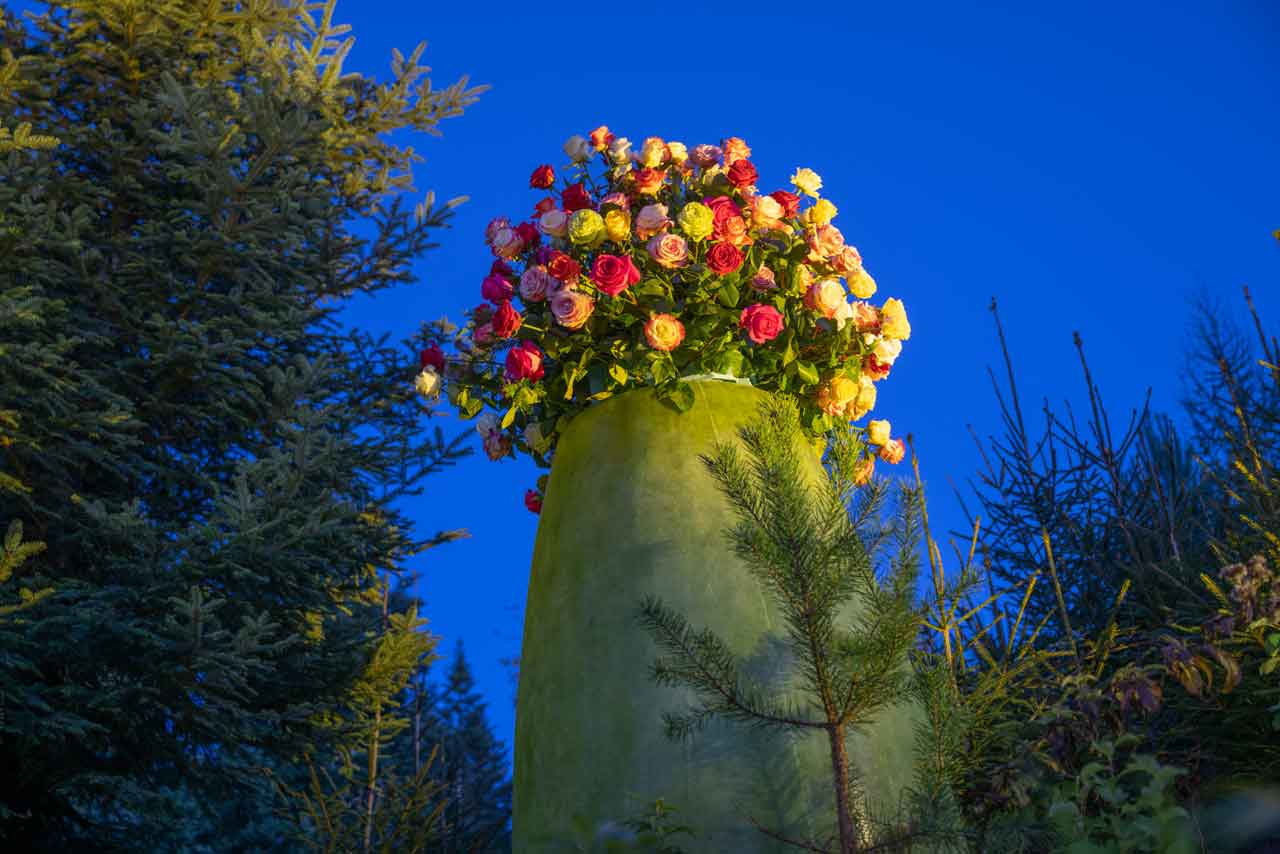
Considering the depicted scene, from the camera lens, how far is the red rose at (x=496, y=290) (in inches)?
164

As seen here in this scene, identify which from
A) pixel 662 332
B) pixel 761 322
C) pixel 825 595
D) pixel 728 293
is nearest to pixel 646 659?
pixel 825 595

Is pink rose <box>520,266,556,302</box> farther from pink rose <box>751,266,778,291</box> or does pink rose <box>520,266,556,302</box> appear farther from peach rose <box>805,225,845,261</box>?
peach rose <box>805,225,845,261</box>

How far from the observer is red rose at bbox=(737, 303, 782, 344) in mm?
3795

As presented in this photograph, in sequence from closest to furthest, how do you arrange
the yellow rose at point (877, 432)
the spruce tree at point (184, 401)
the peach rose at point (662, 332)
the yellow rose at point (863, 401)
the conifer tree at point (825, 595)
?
the conifer tree at point (825, 595)
the peach rose at point (662, 332)
the yellow rose at point (863, 401)
the yellow rose at point (877, 432)
the spruce tree at point (184, 401)

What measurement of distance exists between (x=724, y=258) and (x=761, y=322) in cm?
26

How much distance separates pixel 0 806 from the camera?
612 centimetres

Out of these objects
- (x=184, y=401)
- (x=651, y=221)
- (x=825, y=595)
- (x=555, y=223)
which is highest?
(x=184, y=401)

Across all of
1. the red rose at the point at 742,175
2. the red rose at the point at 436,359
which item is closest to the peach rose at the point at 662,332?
the red rose at the point at 742,175

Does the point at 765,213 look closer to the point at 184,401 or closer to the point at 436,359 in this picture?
the point at 436,359

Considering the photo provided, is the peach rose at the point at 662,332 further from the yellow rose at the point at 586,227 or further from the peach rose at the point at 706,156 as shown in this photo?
the peach rose at the point at 706,156

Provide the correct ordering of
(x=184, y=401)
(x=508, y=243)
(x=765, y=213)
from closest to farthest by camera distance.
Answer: (x=765, y=213), (x=508, y=243), (x=184, y=401)

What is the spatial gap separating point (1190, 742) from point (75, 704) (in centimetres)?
583

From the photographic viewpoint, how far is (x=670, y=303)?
3.90 m

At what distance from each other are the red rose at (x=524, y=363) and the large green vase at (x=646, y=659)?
0.26 meters
